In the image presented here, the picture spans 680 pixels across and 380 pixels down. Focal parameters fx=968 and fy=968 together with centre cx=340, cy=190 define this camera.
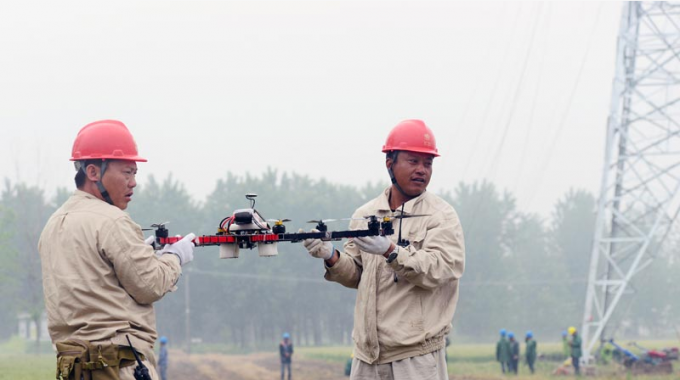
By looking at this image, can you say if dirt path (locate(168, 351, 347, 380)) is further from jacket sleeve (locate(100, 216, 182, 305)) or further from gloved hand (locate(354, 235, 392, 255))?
jacket sleeve (locate(100, 216, 182, 305))

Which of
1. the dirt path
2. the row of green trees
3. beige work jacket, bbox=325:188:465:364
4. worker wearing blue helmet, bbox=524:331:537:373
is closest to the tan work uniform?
beige work jacket, bbox=325:188:465:364

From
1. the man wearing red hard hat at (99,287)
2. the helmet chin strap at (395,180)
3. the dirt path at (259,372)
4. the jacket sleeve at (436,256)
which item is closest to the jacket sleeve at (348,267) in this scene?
the helmet chin strap at (395,180)

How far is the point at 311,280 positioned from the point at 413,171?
235ft

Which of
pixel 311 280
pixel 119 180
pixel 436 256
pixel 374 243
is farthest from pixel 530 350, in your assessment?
pixel 311 280

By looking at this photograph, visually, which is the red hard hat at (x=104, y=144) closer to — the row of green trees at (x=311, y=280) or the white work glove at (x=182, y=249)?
the white work glove at (x=182, y=249)

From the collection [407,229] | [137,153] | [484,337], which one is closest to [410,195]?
[407,229]

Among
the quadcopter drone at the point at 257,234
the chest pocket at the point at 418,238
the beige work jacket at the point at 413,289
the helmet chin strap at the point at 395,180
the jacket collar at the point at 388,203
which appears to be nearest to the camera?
the quadcopter drone at the point at 257,234

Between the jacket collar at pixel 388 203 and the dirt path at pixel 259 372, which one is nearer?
the jacket collar at pixel 388 203

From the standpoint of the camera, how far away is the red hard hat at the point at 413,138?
7516 mm

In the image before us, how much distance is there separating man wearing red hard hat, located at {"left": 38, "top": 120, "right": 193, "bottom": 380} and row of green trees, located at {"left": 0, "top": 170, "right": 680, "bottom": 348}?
61.6 metres

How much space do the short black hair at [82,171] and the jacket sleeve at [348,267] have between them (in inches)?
76.4

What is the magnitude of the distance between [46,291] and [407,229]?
2.70 m

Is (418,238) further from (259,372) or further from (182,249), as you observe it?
(259,372)

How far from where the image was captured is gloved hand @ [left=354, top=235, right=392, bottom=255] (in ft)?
21.8
